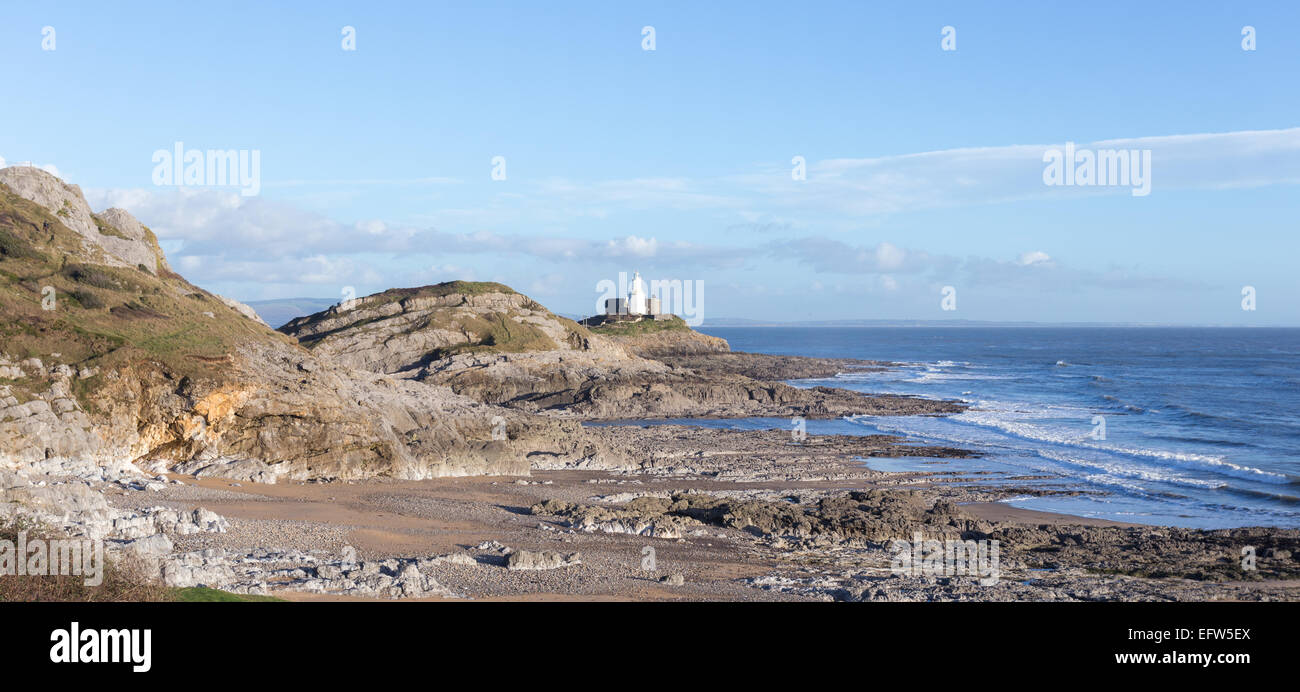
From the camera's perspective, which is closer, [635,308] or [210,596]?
[210,596]

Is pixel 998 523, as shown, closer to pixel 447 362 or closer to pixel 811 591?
pixel 811 591

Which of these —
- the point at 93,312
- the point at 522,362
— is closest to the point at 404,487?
the point at 93,312

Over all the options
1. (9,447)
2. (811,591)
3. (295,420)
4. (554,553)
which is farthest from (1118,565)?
(9,447)

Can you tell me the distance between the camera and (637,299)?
119m

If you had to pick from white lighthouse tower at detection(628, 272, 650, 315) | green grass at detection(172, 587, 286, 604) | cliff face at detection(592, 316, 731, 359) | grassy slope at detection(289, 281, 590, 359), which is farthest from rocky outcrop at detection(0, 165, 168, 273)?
white lighthouse tower at detection(628, 272, 650, 315)

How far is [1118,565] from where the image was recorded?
20.3 meters

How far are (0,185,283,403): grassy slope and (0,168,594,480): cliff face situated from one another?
52 mm

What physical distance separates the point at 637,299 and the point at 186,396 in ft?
305

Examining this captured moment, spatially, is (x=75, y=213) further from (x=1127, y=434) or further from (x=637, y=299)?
(x=637, y=299)

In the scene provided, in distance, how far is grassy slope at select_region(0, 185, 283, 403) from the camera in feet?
89.1

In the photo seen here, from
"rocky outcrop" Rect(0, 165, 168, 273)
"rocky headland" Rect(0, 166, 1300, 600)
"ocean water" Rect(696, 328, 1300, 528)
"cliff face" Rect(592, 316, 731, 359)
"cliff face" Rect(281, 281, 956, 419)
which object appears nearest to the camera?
"rocky headland" Rect(0, 166, 1300, 600)

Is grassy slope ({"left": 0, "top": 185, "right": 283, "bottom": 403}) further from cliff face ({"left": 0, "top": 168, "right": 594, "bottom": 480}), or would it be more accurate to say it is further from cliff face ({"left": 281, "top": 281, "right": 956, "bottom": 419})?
cliff face ({"left": 281, "top": 281, "right": 956, "bottom": 419})
